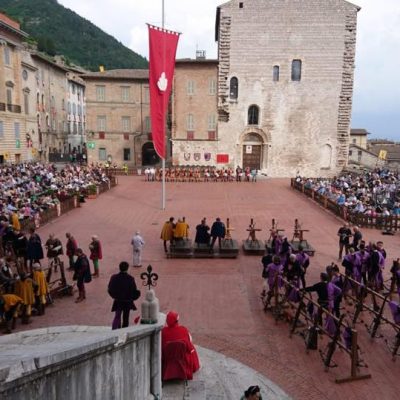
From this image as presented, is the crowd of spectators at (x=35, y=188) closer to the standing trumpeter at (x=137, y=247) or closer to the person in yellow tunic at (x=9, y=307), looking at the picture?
the standing trumpeter at (x=137, y=247)

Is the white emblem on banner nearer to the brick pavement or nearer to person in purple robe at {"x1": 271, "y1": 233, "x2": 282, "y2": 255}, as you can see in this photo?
the brick pavement

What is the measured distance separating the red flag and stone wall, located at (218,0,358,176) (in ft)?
70.7

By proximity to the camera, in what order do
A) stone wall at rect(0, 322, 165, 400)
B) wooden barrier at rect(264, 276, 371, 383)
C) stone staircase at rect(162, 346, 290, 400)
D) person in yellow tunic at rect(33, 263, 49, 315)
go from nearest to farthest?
stone wall at rect(0, 322, 165, 400) < stone staircase at rect(162, 346, 290, 400) < wooden barrier at rect(264, 276, 371, 383) < person in yellow tunic at rect(33, 263, 49, 315)

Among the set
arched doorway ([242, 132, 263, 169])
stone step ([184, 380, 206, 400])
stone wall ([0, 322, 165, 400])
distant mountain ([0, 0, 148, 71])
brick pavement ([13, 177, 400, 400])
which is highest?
distant mountain ([0, 0, 148, 71])

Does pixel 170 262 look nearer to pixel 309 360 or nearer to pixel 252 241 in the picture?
pixel 252 241

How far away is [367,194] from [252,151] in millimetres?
17293

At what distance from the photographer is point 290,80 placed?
137ft

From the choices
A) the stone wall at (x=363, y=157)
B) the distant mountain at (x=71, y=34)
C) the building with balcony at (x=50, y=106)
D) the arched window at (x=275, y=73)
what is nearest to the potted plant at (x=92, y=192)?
the arched window at (x=275, y=73)

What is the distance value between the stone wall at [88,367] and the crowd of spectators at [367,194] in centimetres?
1757

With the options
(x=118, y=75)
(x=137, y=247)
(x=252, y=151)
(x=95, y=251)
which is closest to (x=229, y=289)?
(x=137, y=247)

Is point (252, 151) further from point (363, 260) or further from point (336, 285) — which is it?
point (336, 285)

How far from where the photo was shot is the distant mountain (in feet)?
354

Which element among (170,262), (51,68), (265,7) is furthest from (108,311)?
(51,68)

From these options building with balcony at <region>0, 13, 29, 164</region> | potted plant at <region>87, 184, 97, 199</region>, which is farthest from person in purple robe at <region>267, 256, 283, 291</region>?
building with balcony at <region>0, 13, 29, 164</region>
